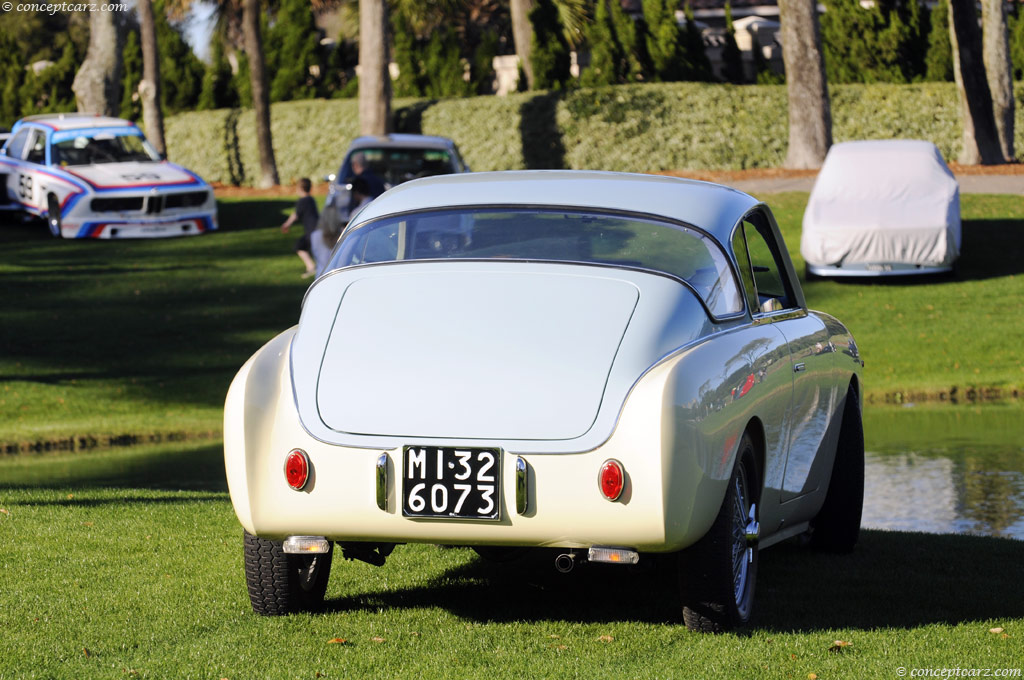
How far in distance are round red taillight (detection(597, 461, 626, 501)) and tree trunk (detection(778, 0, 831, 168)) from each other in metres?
24.8

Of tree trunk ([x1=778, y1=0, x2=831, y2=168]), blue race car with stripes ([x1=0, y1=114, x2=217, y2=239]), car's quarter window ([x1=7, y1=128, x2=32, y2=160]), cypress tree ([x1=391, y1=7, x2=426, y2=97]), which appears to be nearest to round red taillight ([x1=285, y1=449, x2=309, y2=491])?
blue race car with stripes ([x1=0, y1=114, x2=217, y2=239])

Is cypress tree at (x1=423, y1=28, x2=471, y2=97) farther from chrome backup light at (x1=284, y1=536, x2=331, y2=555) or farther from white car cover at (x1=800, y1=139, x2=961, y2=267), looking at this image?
chrome backup light at (x1=284, y1=536, x2=331, y2=555)

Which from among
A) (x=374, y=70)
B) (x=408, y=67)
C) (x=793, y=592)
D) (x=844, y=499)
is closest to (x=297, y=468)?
(x=793, y=592)

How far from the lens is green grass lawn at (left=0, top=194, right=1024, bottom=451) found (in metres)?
16.0

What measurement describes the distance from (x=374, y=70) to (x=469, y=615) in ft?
90.7

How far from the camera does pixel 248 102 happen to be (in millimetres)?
46156

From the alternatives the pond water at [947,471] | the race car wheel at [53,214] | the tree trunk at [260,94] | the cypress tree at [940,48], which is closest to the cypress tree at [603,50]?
the cypress tree at [940,48]

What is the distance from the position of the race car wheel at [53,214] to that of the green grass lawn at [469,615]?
18477 millimetres

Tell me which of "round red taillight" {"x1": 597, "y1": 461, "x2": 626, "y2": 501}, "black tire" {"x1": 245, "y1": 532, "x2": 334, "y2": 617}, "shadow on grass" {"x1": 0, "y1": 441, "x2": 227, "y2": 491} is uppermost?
"round red taillight" {"x1": 597, "y1": 461, "x2": 626, "y2": 501}

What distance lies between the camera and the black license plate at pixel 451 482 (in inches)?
199

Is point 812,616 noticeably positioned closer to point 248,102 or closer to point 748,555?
point 748,555

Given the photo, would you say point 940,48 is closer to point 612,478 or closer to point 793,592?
point 793,592

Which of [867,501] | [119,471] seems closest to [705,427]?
[867,501]

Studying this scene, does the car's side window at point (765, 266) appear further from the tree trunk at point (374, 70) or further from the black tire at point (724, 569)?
the tree trunk at point (374, 70)
